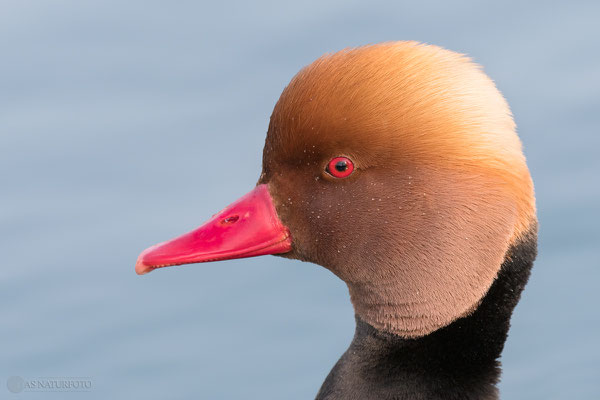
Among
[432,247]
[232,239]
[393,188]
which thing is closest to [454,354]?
[432,247]

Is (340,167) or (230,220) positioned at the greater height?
(340,167)

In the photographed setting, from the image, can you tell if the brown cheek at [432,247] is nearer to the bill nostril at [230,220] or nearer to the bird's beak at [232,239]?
the bird's beak at [232,239]

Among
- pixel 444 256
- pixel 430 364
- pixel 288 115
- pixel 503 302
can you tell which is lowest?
pixel 430 364

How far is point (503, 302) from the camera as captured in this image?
11.5 ft

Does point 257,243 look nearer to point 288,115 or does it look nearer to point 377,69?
point 288,115

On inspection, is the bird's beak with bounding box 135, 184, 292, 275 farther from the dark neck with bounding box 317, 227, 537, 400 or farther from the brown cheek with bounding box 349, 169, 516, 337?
the dark neck with bounding box 317, 227, 537, 400

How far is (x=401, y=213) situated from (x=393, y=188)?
108 mm

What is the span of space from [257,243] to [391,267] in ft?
1.96

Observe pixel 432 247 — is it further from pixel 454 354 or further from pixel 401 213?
pixel 454 354

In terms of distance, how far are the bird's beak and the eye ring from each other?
33 centimetres

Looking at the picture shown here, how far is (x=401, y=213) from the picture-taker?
11.4ft

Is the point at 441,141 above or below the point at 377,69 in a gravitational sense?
below

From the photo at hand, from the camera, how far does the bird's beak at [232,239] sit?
144 inches

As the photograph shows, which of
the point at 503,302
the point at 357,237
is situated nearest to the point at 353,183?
the point at 357,237
